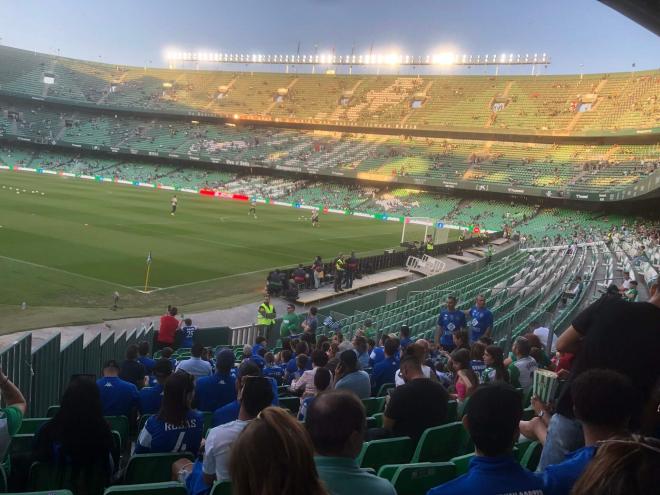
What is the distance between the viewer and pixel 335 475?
2314 mm

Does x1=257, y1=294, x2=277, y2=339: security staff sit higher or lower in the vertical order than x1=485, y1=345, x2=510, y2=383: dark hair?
lower

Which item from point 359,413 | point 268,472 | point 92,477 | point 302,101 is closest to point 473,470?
point 359,413

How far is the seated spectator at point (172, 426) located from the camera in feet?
13.7

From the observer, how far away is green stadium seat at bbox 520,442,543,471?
4.08m

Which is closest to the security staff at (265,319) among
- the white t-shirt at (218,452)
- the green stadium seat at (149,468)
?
the green stadium seat at (149,468)

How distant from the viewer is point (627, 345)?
3.65 m

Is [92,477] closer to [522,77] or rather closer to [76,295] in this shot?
[76,295]

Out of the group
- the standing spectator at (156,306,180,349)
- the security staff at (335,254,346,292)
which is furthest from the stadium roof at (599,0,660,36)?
the security staff at (335,254,346,292)

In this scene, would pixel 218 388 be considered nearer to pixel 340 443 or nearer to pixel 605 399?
pixel 340 443

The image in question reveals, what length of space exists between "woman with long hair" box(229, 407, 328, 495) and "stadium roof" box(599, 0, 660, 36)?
5.77 metres

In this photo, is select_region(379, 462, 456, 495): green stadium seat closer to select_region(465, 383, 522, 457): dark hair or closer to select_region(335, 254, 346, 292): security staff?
select_region(465, 383, 522, 457): dark hair

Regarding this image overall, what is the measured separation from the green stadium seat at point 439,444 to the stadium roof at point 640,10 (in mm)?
4475

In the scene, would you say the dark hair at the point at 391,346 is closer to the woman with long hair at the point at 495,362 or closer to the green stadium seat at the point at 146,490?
the woman with long hair at the point at 495,362

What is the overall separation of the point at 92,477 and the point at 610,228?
2103 inches
